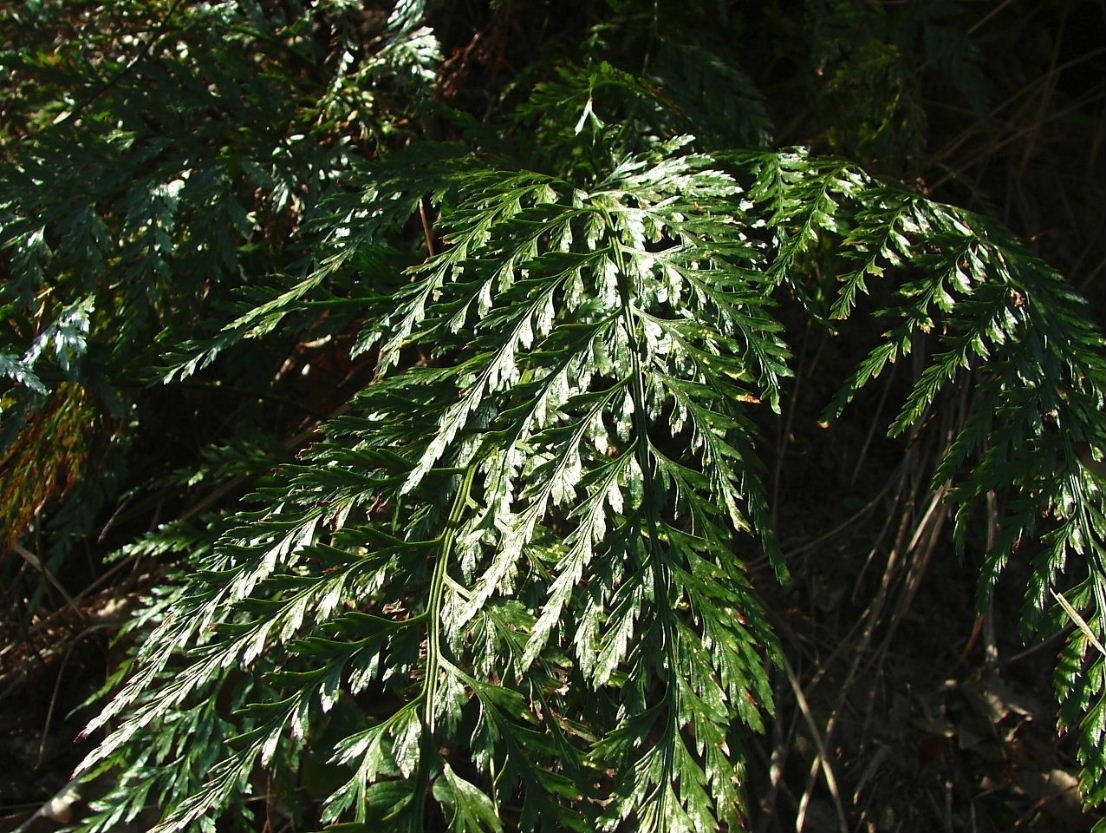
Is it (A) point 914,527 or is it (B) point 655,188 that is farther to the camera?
(A) point 914,527

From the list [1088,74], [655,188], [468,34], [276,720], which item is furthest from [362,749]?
[1088,74]

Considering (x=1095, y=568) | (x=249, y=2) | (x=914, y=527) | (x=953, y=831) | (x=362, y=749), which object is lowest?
(x=953, y=831)

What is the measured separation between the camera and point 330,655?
1302 millimetres

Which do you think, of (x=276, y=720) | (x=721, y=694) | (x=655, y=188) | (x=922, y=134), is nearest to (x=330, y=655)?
(x=276, y=720)

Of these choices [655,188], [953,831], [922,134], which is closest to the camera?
[655,188]

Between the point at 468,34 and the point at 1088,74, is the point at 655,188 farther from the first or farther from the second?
the point at 1088,74

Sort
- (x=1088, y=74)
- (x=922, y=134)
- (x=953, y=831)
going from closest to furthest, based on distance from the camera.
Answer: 1. (x=953, y=831)
2. (x=922, y=134)
3. (x=1088, y=74)

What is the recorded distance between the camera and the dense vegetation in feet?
4.32

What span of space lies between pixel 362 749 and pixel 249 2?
1.67 m

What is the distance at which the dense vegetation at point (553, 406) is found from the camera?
4.32 ft

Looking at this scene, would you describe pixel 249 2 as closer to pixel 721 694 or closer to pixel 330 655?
pixel 330 655

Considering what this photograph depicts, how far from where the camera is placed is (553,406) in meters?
1.36

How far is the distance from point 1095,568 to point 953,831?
833 mm

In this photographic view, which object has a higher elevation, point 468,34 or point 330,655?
point 468,34
